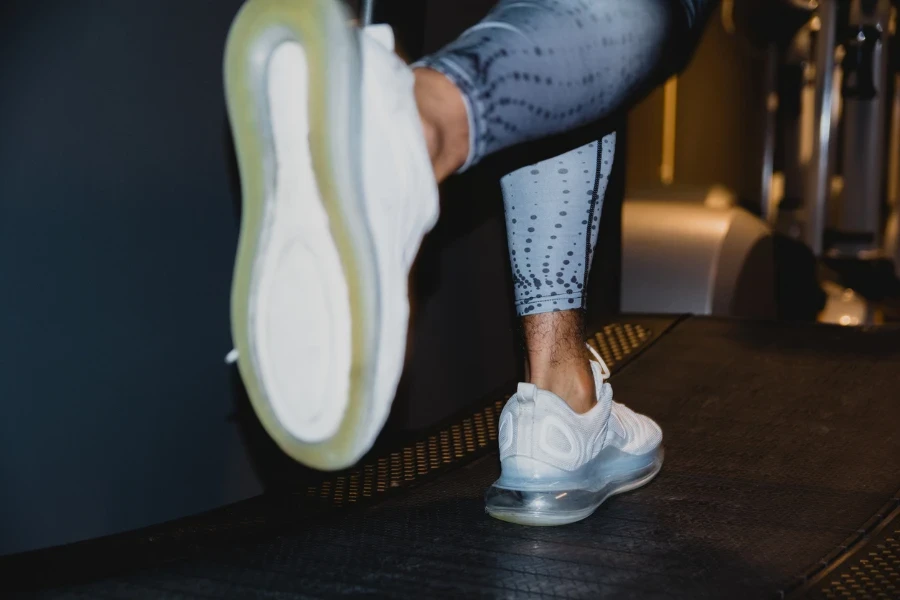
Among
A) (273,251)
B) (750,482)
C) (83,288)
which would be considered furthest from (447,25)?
(273,251)

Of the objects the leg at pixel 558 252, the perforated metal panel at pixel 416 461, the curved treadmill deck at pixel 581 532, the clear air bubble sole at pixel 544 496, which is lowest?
the perforated metal panel at pixel 416 461

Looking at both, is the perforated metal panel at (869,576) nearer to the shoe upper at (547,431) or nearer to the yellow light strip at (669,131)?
the shoe upper at (547,431)

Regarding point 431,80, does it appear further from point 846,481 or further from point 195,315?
point 846,481

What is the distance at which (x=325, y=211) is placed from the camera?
70 cm

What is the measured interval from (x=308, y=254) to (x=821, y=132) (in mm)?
2376

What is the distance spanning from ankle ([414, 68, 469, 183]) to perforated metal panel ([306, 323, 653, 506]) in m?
0.54

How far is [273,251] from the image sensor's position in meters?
0.75

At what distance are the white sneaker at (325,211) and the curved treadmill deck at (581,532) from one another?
10.2 inches

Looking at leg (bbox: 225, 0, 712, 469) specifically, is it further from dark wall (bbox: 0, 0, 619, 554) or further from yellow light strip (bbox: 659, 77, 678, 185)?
yellow light strip (bbox: 659, 77, 678, 185)

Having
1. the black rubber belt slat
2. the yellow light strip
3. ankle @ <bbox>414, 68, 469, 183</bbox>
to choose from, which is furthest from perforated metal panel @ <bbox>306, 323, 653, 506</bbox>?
the yellow light strip

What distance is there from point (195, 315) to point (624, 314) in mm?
1043

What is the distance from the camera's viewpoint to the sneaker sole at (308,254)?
2.25 ft

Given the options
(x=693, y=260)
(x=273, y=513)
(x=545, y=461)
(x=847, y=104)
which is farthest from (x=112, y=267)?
(x=847, y=104)

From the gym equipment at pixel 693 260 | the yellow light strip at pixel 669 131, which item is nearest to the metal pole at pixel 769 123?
the yellow light strip at pixel 669 131
